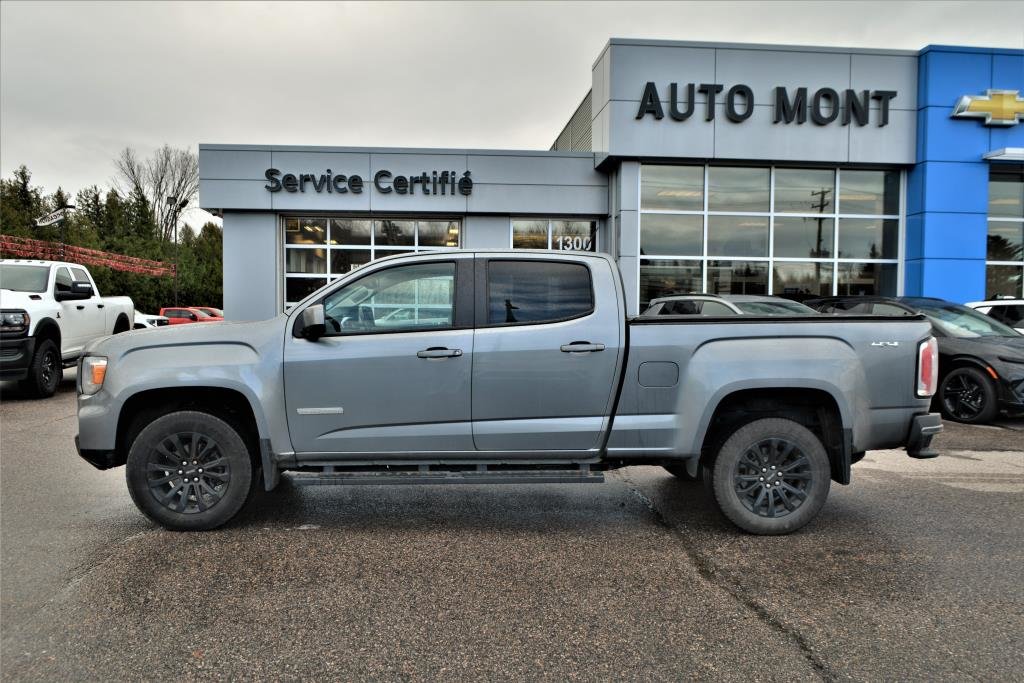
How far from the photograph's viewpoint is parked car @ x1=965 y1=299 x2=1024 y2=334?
10984 mm

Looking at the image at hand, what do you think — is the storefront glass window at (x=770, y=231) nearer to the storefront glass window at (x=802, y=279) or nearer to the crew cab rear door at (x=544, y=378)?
the storefront glass window at (x=802, y=279)

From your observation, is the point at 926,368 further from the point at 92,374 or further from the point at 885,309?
the point at 885,309

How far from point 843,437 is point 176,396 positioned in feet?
14.8

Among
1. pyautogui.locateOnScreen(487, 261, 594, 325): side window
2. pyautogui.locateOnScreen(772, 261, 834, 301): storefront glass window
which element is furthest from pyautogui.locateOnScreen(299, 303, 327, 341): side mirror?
pyautogui.locateOnScreen(772, 261, 834, 301): storefront glass window

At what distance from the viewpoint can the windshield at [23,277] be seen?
36.6 ft

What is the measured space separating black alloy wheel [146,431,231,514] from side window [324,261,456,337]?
113 centimetres

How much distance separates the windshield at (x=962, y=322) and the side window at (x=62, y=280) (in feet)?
45.3

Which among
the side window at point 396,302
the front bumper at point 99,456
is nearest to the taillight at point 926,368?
the side window at point 396,302

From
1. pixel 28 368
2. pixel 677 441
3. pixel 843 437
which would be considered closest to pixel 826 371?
pixel 843 437

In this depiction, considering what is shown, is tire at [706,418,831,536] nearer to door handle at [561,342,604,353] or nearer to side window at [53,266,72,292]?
door handle at [561,342,604,353]

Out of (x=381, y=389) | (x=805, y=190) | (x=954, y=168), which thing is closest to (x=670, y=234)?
(x=805, y=190)

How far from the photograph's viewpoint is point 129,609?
3.44 meters

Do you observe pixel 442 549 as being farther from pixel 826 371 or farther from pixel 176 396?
pixel 826 371

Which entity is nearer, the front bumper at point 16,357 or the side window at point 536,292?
the side window at point 536,292
